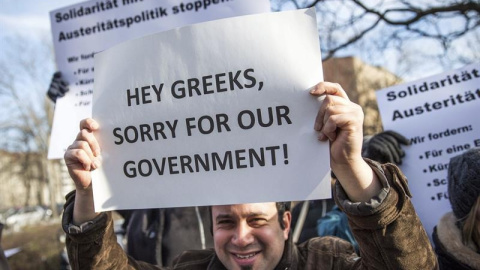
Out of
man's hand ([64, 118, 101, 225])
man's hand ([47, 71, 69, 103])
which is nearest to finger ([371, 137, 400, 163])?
man's hand ([64, 118, 101, 225])

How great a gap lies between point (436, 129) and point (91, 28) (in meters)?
2.14

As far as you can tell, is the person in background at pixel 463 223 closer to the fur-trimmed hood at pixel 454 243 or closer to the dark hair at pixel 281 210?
the fur-trimmed hood at pixel 454 243

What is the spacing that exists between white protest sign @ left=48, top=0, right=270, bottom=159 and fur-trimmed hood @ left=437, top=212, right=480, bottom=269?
4.42 feet

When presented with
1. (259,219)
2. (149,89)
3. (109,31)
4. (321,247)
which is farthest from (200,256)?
(109,31)

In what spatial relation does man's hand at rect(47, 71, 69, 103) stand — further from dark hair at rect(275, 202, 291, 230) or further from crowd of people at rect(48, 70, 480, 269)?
dark hair at rect(275, 202, 291, 230)

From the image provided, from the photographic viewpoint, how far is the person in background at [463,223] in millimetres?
2000

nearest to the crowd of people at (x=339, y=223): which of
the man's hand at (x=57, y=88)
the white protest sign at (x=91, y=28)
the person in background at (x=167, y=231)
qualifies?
the person in background at (x=167, y=231)

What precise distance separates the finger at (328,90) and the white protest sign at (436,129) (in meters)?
1.41

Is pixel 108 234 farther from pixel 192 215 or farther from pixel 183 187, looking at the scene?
pixel 192 215

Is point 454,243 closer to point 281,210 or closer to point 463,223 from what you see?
point 463,223

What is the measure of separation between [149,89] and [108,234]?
55 centimetres

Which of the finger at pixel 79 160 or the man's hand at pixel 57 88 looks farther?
the man's hand at pixel 57 88

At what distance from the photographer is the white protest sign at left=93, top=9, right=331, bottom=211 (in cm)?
140

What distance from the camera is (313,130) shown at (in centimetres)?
139
